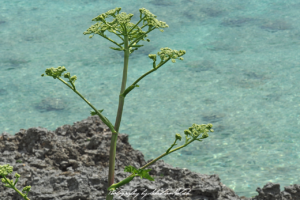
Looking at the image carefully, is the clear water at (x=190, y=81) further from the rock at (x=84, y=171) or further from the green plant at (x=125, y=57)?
the green plant at (x=125, y=57)

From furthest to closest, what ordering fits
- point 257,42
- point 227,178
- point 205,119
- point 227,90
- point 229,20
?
point 229,20
point 257,42
point 227,90
point 205,119
point 227,178

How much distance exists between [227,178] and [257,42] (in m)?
2.69

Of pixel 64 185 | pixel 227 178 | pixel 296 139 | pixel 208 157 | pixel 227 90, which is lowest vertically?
pixel 64 185

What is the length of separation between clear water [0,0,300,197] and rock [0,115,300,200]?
0.91 m

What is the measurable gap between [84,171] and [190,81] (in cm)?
262

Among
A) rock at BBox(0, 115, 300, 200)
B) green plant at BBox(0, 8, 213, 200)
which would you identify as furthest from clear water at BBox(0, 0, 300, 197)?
green plant at BBox(0, 8, 213, 200)

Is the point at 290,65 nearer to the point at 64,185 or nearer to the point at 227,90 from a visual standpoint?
the point at 227,90

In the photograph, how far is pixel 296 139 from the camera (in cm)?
332

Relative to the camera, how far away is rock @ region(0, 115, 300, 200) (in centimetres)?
172

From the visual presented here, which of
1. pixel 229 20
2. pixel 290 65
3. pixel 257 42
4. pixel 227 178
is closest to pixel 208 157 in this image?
pixel 227 178

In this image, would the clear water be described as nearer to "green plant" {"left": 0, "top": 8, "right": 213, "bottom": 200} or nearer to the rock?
the rock

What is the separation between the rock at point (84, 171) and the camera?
172cm

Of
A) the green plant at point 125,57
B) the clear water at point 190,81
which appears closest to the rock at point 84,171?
the green plant at point 125,57

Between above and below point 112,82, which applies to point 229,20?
A: above
